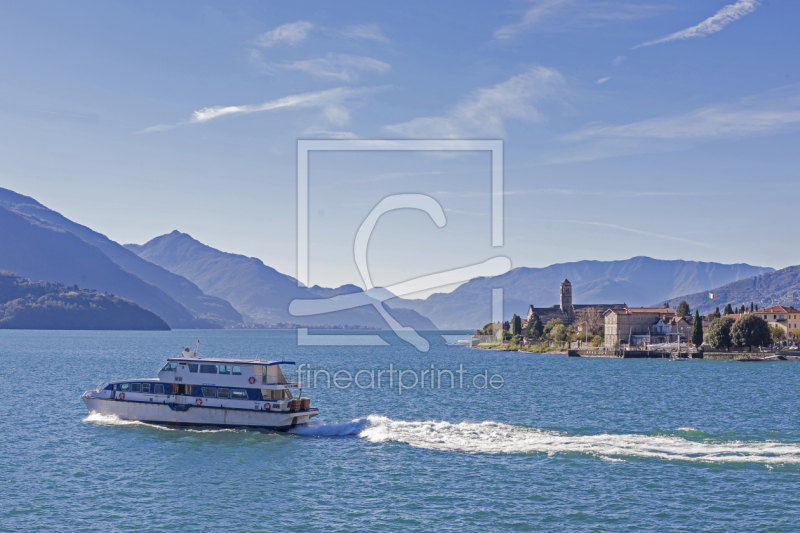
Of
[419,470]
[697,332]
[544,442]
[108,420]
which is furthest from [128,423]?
[697,332]

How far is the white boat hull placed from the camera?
55156 millimetres

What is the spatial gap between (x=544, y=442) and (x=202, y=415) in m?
28.1

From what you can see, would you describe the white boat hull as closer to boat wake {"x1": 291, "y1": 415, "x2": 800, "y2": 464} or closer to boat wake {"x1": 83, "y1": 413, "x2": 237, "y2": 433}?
boat wake {"x1": 83, "y1": 413, "x2": 237, "y2": 433}

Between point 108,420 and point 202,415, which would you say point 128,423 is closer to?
point 108,420

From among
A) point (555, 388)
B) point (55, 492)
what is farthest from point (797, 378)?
point (55, 492)

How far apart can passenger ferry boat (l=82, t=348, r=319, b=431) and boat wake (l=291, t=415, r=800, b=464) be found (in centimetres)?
256

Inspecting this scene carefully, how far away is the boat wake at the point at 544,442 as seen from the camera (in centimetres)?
4562

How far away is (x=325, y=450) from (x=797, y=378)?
9887 cm

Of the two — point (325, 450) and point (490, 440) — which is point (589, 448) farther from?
point (325, 450)

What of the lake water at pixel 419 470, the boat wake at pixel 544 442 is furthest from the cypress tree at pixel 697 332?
the boat wake at pixel 544 442

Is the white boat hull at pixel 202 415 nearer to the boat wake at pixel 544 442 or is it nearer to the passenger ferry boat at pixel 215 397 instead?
the passenger ferry boat at pixel 215 397

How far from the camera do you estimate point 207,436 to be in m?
53.8

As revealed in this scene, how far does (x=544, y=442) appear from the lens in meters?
50.4

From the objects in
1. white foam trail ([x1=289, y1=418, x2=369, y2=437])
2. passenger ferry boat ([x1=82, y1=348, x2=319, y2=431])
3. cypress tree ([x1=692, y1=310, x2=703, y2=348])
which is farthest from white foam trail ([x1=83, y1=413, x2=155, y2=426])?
cypress tree ([x1=692, y1=310, x2=703, y2=348])
